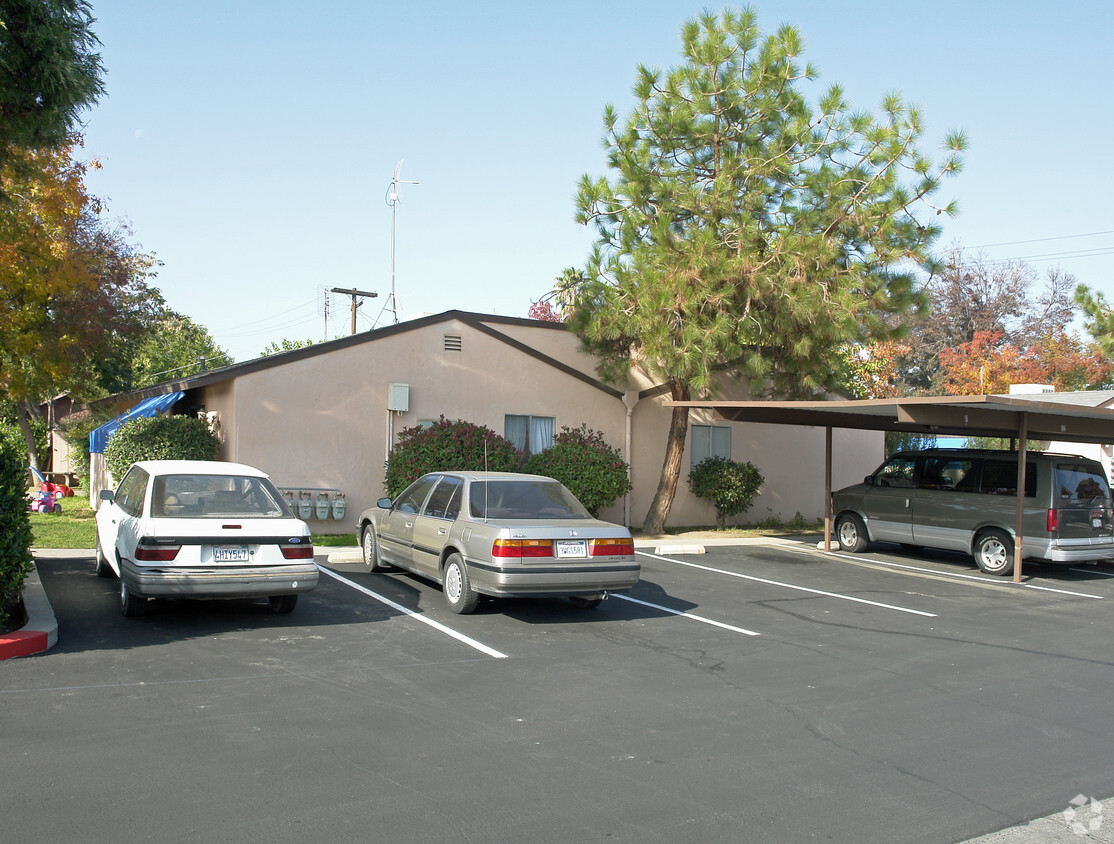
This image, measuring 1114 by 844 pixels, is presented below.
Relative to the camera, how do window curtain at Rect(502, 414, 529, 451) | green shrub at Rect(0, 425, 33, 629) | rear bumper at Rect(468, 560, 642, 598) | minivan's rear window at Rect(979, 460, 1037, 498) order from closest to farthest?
1. green shrub at Rect(0, 425, 33, 629)
2. rear bumper at Rect(468, 560, 642, 598)
3. minivan's rear window at Rect(979, 460, 1037, 498)
4. window curtain at Rect(502, 414, 529, 451)

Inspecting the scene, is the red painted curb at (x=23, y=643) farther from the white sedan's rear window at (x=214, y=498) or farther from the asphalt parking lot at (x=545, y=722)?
the white sedan's rear window at (x=214, y=498)

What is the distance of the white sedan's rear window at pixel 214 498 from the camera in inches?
342

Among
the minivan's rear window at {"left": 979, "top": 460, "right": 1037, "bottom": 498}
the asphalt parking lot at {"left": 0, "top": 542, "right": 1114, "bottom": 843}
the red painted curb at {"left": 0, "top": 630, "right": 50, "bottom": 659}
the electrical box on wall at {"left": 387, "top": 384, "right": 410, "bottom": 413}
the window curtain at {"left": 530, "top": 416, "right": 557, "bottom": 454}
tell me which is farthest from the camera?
the window curtain at {"left": 530, "top": 416, "right": 557, "bottom": 454}

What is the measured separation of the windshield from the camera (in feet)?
31.8

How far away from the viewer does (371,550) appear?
1200 cm

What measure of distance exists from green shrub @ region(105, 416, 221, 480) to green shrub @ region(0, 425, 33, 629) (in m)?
7.20

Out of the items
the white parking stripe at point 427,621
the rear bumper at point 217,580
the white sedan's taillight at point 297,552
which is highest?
the white sedan's taillight at point 297,552

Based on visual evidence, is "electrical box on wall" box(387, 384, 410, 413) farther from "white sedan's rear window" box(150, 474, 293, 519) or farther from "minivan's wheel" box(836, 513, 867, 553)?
"minivan's wheel" box(836, 513, 867, 553)

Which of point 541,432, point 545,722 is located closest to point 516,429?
point 541,432

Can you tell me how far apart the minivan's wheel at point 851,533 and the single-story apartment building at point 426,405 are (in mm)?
4339

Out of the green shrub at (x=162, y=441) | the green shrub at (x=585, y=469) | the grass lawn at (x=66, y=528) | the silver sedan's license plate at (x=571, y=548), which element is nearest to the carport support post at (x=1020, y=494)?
the green shrub at (x=585, y=469)

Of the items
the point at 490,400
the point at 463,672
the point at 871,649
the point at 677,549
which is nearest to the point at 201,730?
the point at 463,672

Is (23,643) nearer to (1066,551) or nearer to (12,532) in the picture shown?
(12,532)

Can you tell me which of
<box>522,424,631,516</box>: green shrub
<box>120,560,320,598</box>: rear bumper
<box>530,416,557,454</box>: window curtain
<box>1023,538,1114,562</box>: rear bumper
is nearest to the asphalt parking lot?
<box>120,560,320,598</box>: rear bumper
